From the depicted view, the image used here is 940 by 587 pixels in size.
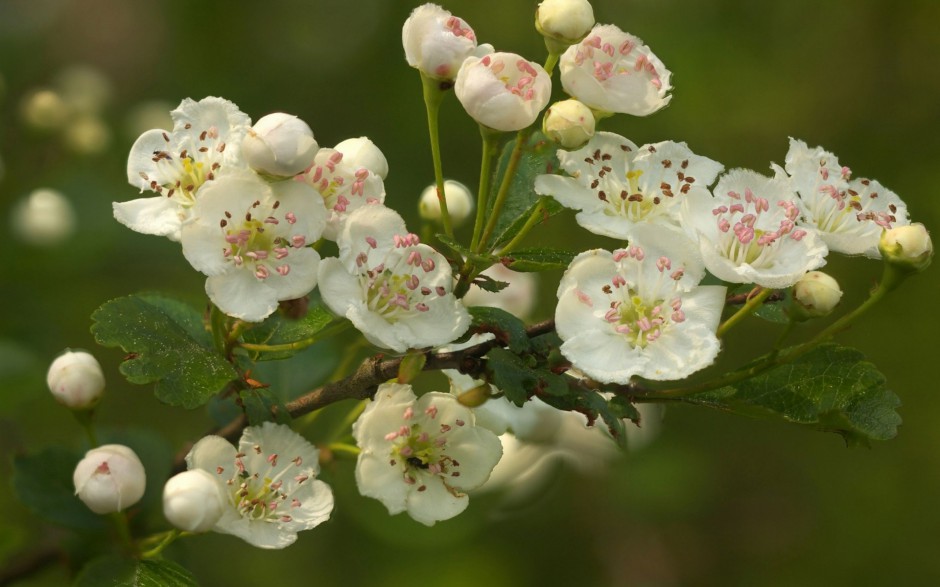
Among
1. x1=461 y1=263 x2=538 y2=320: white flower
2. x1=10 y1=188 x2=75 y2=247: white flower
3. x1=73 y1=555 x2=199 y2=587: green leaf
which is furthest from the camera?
x1=10 y1=188 x2=75 y2=247: white flower

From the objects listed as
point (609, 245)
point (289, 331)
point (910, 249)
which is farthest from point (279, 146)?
point (609, 245)

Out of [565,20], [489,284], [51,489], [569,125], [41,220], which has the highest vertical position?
[565,20]

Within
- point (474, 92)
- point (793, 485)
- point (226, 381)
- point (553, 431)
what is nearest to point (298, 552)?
point (553, 431)

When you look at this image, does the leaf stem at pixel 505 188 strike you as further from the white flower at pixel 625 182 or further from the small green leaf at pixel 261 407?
the small green leaf at pixel 261 407

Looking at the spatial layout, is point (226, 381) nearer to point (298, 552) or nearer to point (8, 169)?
point (8, 169)

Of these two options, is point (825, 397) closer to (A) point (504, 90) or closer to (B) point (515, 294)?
(A) point (504, 90)

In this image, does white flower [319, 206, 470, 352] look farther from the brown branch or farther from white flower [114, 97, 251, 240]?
white flower [114, 97, 251, 240]

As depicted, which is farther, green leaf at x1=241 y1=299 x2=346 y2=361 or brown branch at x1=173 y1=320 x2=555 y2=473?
green leaf at x1=241 y1=299 x2=346 y2=361

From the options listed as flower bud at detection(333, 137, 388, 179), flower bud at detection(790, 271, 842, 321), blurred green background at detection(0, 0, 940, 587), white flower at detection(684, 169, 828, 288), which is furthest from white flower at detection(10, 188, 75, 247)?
flower bud at detection(790, 271, 842, 321)
